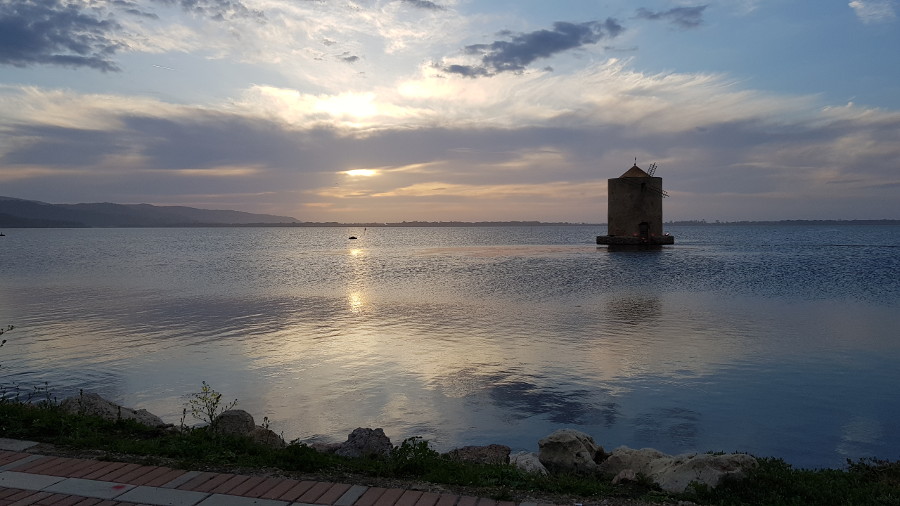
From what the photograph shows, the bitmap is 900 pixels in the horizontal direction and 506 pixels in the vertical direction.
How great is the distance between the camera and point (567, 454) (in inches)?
330

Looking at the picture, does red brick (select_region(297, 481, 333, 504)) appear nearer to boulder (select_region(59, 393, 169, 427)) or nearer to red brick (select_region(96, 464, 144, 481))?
red brick (select_region(96, 464, 144, 481))

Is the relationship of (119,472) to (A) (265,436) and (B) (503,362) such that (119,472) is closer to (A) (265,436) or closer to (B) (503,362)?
(A) (265,436)

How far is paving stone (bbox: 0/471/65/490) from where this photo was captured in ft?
18.9

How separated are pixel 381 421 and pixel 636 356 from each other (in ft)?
28.5

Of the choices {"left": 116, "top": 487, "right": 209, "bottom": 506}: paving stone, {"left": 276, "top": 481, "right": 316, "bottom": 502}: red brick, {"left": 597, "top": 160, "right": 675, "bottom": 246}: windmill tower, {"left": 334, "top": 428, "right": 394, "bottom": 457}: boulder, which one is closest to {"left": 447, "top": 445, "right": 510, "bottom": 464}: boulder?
{"left": 334, "top": 428, "right": 394, "bottom": 457}: boulder

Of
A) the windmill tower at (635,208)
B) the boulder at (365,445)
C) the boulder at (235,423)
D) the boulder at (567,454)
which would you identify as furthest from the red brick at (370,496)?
the windmill tower at (635,208)

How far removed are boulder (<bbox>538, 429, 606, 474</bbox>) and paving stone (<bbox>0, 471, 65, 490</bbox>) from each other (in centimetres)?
592

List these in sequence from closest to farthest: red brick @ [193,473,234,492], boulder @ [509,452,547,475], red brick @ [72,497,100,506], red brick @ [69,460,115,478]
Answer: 1. red brick @ [72,497,100,506]
2. red brick @ [193,473,234,492]
3. red brick @ [69,460,115,478]
4. boulder @ [509,452,547,475]

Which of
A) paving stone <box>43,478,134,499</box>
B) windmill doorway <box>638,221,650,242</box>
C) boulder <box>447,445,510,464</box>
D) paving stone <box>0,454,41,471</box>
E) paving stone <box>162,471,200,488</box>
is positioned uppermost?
windmill doorway <box>638,221,650,242</box>

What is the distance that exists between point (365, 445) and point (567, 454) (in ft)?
9.36

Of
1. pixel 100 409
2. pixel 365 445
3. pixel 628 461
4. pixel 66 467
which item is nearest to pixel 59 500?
pixel 66 467

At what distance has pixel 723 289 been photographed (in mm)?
36906

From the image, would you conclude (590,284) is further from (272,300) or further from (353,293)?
(272,300)

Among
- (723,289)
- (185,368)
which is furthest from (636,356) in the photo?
(723,289)
